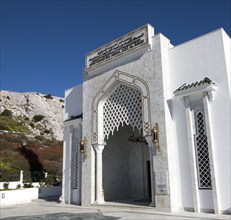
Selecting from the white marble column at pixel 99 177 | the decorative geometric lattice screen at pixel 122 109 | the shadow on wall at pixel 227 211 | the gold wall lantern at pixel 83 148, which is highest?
the decorative geometric lattice screen at pixel 122 109

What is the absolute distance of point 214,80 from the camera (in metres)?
7.84

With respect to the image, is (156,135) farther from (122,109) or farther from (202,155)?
(122,109)

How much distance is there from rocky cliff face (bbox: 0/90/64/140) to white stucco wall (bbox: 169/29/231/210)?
105 ft

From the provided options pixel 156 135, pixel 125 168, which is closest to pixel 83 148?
pixel 125 168

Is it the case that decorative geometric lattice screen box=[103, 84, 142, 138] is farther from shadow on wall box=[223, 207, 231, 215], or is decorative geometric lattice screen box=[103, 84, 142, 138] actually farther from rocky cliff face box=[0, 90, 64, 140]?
rocky cliff face box=[0, 90, 64, 140]

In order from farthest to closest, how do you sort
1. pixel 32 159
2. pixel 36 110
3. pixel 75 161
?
1. pixel 36 110
2. pixel 32 159
3. pixel 75 161

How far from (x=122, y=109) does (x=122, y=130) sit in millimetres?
3324

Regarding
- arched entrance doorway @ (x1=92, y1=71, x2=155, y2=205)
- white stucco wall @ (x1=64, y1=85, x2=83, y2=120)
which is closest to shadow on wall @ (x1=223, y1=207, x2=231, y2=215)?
arched entrance doorway @ (x1=92, y1=71, x2=155, y2=205)

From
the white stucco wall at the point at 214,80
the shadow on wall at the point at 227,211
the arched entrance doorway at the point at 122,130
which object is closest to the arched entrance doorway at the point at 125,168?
the arched entrance doorway at the point at 122,130

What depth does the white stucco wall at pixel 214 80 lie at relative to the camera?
728 centimetres

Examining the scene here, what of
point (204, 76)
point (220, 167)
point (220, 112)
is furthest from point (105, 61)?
point (220, 167)

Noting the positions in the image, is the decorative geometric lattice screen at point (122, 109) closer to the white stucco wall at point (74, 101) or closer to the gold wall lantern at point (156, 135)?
the gold wall lantern at point (156, 135)

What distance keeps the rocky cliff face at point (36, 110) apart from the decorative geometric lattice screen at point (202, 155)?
32.5 m

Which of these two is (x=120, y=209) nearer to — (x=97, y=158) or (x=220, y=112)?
(x=97, y=158)
